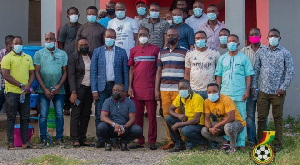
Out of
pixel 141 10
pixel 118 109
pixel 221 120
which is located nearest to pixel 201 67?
pixel 221 120

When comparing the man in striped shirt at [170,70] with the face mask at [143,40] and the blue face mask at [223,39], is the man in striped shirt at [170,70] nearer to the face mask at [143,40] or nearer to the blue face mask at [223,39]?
the face mask at [143,40]

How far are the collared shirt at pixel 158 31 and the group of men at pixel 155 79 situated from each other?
2cm

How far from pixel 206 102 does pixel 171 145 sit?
106 centimetres

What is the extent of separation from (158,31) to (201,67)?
45.4 inches

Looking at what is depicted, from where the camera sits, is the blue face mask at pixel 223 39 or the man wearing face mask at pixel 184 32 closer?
the blue face mask at pixel 223 39

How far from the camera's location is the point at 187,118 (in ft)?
31.0

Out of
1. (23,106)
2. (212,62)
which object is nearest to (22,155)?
(23,106)

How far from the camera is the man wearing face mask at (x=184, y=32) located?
9.98m

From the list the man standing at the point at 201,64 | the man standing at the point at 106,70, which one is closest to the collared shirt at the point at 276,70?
the man standing at the point at 201,64

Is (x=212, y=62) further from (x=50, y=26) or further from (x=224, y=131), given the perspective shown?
(x=50, y=26)

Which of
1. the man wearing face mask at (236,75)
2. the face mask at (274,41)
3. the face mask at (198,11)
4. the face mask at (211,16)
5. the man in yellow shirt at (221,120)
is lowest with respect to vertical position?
the man in yellow shirt at (221,120)

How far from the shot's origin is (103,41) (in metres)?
10.5

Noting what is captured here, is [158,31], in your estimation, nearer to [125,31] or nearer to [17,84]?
[125,31]

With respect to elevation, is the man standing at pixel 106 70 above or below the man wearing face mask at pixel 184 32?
below
